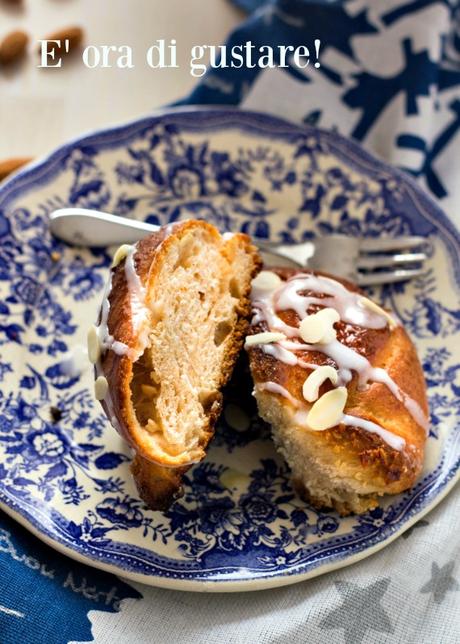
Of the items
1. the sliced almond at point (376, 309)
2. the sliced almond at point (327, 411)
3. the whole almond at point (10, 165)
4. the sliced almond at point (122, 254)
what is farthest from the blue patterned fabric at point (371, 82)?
the sliced almond at point (327, 411)

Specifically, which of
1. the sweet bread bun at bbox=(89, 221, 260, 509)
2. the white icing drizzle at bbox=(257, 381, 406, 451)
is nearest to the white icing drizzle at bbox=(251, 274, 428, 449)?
the white icing drizzle at bbox=(257, 381, 406, 451)

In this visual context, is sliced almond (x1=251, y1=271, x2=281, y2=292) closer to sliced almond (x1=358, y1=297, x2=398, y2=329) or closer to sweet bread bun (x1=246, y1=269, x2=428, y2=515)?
sweet bread bun (x1=246, y1=269, x2=428, y2=515)

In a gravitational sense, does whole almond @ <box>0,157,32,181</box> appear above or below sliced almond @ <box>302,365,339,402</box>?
above

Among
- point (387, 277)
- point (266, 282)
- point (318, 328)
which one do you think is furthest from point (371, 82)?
point (318, 328)

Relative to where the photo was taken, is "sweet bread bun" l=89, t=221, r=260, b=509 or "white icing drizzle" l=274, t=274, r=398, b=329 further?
"white icing drizzle" l=274, t=274, r=398, b=329

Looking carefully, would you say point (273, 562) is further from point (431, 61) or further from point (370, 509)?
point (431, 61)

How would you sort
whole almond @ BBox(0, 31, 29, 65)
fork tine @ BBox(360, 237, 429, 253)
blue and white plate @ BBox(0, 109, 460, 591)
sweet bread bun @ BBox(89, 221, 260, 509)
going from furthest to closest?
whole almond @ BBox(0, 31, 29, 65) → fork tine @ BBox(360, 237, 429, 253) → blue and white plate @ BBox(0, 109, 460, 591) → sweet bread bun @ BBox(89, 221, 260, 509)
